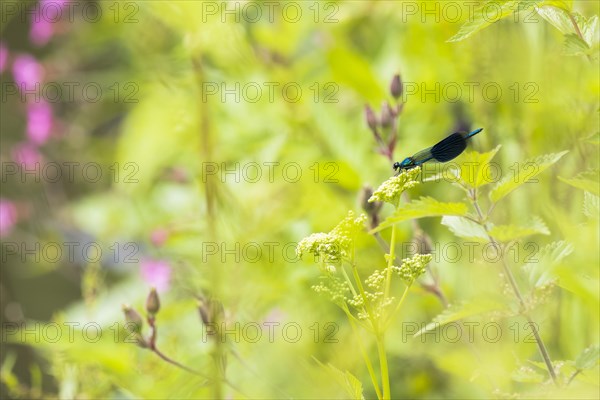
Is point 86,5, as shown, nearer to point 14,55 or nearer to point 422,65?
point 14,55

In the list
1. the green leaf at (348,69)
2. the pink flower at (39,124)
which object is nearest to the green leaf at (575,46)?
the green leaf at (348,69)

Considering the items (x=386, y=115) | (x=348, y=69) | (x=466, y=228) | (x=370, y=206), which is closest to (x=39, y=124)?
(x=348, y=69)

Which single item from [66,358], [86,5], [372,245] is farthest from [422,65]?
[86,5]

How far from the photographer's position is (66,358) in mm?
836

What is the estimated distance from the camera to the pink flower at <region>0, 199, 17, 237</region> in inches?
79.5

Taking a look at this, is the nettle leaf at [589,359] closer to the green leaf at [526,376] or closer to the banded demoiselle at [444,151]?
the green leaf at [526,376]

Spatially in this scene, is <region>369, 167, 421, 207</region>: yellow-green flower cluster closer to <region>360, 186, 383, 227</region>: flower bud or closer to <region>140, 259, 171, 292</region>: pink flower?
<region>360, 186, 383, 227</region>: flower bud

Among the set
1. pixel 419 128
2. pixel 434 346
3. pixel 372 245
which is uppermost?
pixel 419 128

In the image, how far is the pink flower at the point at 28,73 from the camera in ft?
6.82

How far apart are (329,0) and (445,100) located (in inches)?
9.3

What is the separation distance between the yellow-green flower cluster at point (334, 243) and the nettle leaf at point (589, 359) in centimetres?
15

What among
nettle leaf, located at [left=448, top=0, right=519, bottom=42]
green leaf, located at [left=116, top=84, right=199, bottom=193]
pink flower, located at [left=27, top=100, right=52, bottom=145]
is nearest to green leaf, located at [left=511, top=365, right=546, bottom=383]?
nettle leaf, located at [left=448, top=0, right=519, bottom=42]

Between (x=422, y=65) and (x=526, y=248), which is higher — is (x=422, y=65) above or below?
above

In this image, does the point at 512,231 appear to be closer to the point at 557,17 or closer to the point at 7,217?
the point at 557,17
